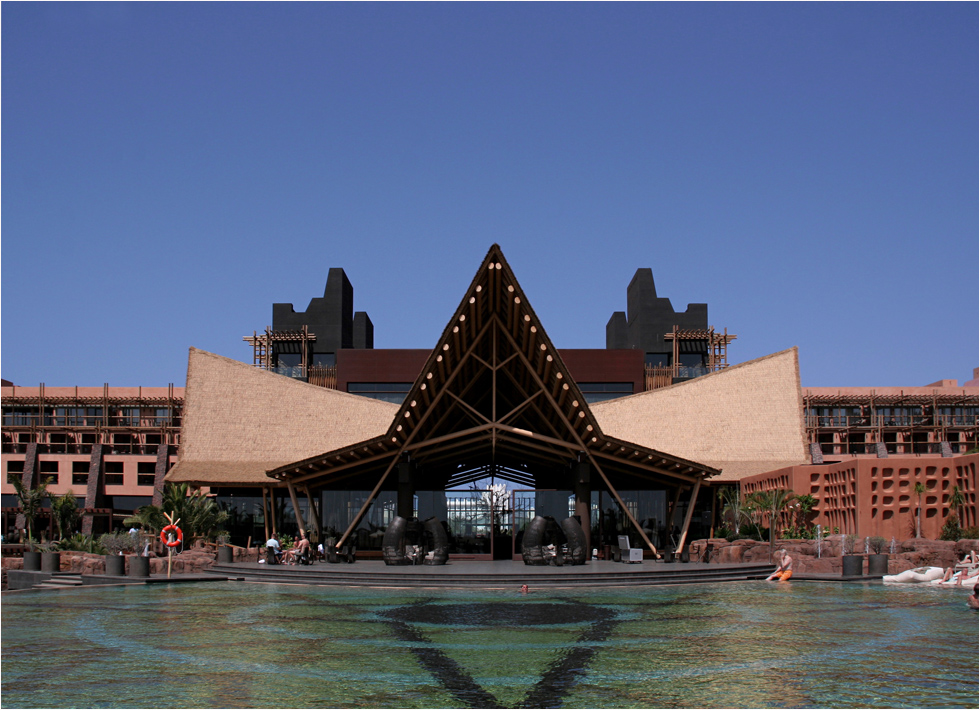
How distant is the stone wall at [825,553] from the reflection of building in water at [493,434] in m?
2.06

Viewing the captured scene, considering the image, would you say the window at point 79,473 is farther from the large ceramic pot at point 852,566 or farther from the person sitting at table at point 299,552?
the large ceramic pot at point 852,566

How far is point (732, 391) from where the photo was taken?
49469 mm

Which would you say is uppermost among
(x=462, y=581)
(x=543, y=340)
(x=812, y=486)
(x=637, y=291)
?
(x=637, y=291)

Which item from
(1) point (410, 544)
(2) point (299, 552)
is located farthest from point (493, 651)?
(2) point (299, 552)

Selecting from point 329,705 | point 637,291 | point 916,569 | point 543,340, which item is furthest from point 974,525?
point 637,291

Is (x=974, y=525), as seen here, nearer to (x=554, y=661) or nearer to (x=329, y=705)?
(x=554, y=661)

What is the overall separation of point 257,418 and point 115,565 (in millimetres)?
19356

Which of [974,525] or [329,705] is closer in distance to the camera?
[329,705]

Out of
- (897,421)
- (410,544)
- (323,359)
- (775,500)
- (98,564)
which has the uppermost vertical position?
(323,359)

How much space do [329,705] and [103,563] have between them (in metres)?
22.8

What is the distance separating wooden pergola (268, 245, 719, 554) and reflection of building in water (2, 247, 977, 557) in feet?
0.35

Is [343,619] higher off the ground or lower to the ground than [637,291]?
lower

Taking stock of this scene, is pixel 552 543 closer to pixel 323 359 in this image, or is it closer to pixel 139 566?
pixel 139 566

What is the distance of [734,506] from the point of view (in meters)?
43.0
